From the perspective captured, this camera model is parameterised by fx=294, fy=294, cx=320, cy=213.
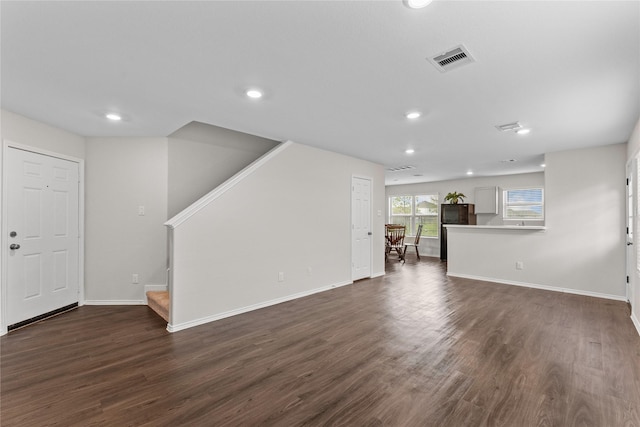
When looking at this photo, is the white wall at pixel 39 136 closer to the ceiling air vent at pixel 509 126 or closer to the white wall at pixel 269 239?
the white wall at pixel 269 239

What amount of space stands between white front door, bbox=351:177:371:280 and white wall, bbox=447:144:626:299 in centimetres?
247

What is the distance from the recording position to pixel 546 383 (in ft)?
7.11

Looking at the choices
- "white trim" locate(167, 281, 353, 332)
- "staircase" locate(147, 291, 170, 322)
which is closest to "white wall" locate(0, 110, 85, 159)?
"staircase" locate(147, 291, 170, 322)

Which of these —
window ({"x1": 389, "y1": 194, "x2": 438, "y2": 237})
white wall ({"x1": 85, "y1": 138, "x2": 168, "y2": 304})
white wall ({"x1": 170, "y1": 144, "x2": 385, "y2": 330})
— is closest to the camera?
white wall ({"x1": 170, "y1": 144, "x2": 385, "y2": 330})

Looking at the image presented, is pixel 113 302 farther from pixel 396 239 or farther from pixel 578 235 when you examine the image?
pixel 578 235

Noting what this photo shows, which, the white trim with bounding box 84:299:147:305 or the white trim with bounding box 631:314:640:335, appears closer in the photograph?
the white trim with bounding box 631:314:640:335

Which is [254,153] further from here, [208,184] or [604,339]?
[604,339]

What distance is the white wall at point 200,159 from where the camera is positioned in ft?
13.9

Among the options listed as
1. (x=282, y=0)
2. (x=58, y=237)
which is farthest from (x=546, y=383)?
(x=58, y=237)

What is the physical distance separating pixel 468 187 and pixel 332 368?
7.82 meters

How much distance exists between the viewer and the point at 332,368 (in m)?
2.40

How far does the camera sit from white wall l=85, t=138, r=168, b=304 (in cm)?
407

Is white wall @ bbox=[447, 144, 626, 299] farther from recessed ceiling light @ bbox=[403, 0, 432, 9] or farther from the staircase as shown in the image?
the staircase

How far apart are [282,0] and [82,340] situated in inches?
139
